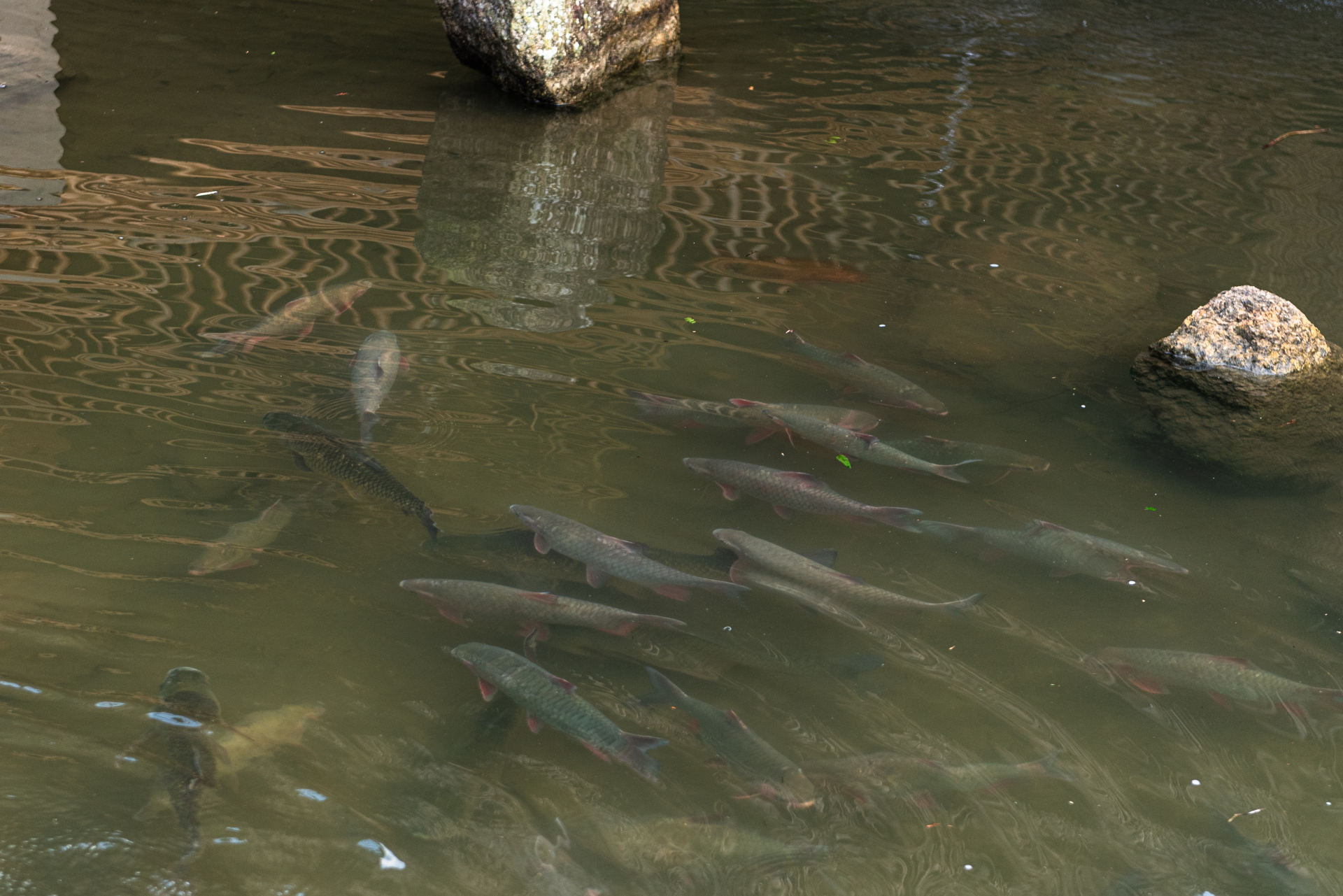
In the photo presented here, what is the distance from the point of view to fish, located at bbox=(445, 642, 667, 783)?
111 inches

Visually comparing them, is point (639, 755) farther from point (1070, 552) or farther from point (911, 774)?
point (1070, 552)

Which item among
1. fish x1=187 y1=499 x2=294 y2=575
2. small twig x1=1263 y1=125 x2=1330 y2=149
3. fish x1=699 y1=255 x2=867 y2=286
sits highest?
small twig x1=1263 y1=125 x2=1330 y2=149

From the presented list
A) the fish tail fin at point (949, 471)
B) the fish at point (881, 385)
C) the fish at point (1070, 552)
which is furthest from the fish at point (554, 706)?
the fish at point (881, 385)

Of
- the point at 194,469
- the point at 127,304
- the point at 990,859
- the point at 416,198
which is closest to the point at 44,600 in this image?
the point at 194,469

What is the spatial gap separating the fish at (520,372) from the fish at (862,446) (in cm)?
108

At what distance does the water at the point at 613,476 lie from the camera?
8.99 ft

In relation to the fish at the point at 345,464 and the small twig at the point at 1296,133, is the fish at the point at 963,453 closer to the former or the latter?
the fish at the point at 345,464

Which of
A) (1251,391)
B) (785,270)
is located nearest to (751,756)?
(1251,391)

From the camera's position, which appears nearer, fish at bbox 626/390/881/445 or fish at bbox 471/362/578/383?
fish at bbox 626/390/881/445

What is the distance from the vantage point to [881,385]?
4.56 m

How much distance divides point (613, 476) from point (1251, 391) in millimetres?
3180

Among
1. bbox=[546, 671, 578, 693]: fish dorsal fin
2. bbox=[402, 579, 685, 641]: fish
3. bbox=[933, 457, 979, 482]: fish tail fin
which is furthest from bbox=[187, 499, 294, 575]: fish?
bbox=[933, 457, 979, 482]: fish tail fin

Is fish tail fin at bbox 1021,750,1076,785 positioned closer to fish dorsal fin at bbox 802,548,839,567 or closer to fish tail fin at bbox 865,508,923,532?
fish dorsal fin at bbox 802,548,839,567

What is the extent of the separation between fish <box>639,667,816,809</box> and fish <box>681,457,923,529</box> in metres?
1.09
